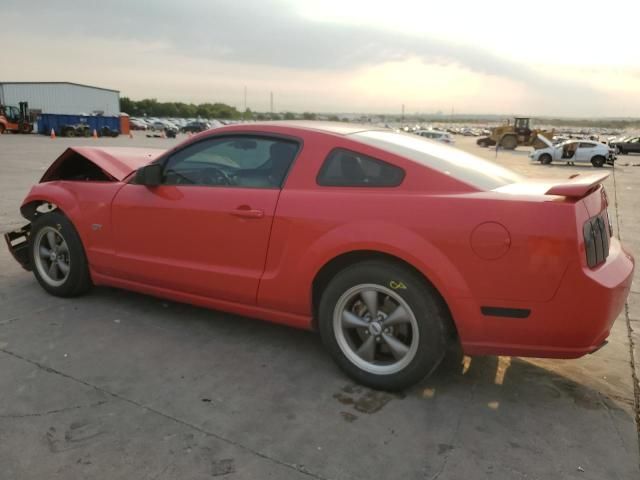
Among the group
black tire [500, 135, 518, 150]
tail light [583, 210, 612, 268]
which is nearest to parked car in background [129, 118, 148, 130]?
black tire [500, 135, 518, 150]

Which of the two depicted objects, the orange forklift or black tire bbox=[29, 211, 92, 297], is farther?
the orange forklift

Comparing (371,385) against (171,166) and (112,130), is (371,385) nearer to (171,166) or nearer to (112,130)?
(171,166)

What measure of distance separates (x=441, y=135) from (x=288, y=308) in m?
45.9

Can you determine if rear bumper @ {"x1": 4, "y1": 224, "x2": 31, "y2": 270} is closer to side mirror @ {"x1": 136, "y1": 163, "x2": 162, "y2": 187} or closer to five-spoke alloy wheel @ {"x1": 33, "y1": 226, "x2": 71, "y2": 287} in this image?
five-spoke alloy wheel @ {"x1": 33, "y1": 226, "x2": 71, "y2": 287}

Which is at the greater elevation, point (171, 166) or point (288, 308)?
point (171, 166)

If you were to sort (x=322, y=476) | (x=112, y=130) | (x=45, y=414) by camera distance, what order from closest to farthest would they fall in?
(x=322, y=476)
(x=45, y=414)
(x=112, y=130)

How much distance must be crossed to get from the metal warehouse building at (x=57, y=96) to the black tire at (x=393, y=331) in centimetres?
6330

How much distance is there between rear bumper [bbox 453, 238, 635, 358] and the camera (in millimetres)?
2662

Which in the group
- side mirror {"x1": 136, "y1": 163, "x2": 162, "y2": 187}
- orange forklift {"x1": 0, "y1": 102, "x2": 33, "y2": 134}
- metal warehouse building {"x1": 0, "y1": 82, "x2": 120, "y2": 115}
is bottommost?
side mirror {"x1": 136, "y1": 163, "x2": 162, "y2": 187}

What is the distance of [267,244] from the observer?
337 cm

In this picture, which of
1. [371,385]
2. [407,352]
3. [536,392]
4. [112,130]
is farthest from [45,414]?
[112,130]

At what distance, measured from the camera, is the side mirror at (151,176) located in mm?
3832

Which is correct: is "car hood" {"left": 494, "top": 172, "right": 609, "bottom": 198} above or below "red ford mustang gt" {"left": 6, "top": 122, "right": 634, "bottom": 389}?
above

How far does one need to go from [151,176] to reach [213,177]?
47cm
